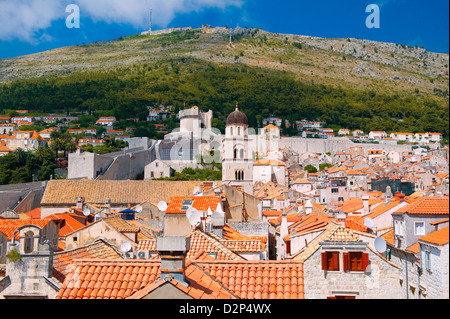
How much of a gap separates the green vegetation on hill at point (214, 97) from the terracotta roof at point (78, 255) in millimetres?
77433

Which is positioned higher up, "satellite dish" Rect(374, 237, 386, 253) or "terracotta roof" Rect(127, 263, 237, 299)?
"satellite dish" Rect(374, 237, 386, 253)

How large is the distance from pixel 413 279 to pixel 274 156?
200 feet

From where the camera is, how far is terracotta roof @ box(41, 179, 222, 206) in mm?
32000

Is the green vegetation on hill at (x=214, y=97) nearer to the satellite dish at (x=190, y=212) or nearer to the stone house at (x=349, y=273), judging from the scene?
the satellite dish at (x=190, y=212)

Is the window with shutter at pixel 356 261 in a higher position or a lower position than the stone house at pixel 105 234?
lower

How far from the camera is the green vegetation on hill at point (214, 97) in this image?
98875 mm

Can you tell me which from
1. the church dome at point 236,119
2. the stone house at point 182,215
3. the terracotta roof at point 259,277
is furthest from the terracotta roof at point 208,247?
the church dome at point 236,119

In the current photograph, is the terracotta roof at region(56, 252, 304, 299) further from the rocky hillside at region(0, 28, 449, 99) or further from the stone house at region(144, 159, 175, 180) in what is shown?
Result: the rocky hillside at region(0, 28, 449, 99)

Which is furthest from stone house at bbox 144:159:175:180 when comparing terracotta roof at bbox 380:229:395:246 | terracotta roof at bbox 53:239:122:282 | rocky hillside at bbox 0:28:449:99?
rocky hillside at bbox 0:28:449:99

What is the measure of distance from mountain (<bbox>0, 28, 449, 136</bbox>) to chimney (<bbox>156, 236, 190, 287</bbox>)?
87.6 meters

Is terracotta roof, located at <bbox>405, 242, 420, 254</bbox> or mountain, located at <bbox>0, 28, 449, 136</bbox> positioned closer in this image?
terracotta roof, located at <bbox>405, 242, 420, 254</bbox>

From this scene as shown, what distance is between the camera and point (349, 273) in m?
7.32

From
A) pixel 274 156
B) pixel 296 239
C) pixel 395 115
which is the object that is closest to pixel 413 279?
pixel 296 239

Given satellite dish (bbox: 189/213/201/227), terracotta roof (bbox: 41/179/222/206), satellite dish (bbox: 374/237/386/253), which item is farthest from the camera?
terracotta roof (bbox: 41/179/222/206)
